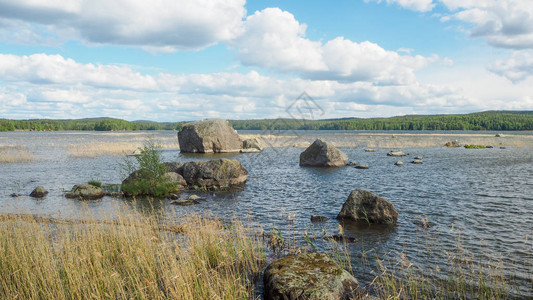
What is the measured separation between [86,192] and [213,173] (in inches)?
333

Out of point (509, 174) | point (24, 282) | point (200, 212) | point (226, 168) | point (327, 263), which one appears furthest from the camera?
point (509, 174)

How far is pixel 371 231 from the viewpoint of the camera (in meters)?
14.3

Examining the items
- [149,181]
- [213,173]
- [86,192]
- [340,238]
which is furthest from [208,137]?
[340,238]

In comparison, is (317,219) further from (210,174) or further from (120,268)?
(210,174)

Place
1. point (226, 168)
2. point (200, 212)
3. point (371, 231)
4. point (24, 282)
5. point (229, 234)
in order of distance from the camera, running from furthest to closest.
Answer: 1. point (226, 168)
2. point (200, 212)
3. point (371, 231)
4. point (229, 234)
5. point (24, 282)

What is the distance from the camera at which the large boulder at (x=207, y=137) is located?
166ft

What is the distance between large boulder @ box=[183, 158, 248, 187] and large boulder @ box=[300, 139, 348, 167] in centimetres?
1303

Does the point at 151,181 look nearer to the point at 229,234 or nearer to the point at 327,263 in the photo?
the point at 229,234

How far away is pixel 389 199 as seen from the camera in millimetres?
20328

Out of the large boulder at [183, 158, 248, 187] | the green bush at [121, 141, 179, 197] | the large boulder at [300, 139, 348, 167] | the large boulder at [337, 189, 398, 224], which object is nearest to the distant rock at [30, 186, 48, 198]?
the green bush at [121, 141, 179, 197]

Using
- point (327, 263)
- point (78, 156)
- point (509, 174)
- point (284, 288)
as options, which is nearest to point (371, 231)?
point (327, 263)

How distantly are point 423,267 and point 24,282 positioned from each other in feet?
35.6

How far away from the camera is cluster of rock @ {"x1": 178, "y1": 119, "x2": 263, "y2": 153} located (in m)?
50.7

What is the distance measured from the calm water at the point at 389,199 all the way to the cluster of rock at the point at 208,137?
15674 millimetres
